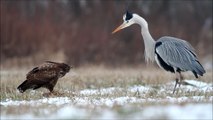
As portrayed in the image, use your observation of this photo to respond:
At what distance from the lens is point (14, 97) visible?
388 inches

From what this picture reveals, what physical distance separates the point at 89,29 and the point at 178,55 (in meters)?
12.9

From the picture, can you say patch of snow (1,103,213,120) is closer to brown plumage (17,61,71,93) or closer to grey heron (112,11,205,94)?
brown plumage (17,61,71,93)

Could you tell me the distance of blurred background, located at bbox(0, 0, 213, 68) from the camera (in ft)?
69.4

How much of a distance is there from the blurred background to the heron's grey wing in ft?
31.7

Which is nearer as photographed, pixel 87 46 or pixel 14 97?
pixel 14 97

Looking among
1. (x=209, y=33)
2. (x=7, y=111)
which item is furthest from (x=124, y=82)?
(x=209, y=33)

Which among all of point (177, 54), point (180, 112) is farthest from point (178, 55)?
point (180, 112)

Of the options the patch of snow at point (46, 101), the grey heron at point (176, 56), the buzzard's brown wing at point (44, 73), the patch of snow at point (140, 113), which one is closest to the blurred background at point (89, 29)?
the grey heron at point (176, 56)

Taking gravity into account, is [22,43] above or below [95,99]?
above

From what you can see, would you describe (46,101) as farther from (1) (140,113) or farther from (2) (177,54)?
(2) (177,54)

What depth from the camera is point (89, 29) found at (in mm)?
23484

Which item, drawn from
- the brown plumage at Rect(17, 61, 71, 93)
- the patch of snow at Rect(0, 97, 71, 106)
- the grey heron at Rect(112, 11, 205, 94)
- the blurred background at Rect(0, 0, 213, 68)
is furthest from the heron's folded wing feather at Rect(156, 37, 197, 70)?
the blurred background at Rect(0, 0, 213, 68)

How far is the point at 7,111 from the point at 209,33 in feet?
64.9

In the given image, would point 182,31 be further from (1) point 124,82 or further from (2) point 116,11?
(1) point 124,82
